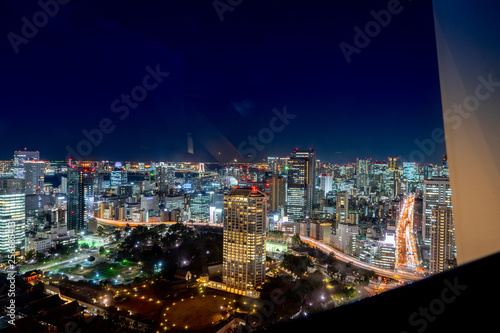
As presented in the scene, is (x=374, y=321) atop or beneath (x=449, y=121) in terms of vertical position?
beneath

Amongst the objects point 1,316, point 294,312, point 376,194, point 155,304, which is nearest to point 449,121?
point 294,312

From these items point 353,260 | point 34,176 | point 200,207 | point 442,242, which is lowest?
point 353,260

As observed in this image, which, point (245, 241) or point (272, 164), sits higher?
point (272, 164)

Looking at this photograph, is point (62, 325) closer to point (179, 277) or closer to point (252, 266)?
point (179, 277)

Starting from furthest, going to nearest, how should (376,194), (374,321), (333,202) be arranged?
1. (376,194)
2. (333,202)
3. (374,321)

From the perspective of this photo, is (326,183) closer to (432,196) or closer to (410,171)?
(410,171)

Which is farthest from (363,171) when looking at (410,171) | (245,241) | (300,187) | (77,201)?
(77,201)

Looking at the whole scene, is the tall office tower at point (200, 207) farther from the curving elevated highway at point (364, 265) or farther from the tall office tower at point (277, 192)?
the curving elevated highway at point (364, 265)
